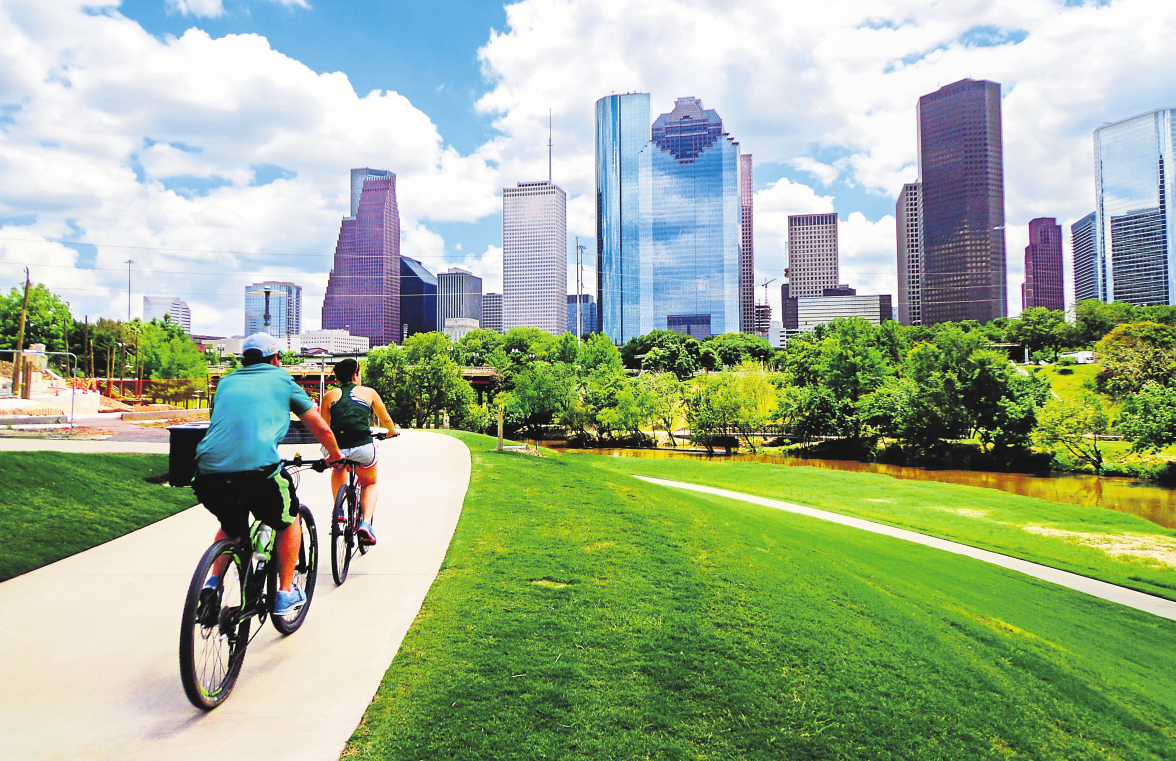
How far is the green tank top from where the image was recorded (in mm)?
6277

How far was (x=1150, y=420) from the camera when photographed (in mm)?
32250

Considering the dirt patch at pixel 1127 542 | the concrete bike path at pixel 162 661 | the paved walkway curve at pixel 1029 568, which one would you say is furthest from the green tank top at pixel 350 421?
the dirt patch at pixel 1127 542

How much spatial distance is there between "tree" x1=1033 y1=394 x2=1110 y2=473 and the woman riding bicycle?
137 ft

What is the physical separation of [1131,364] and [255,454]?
5664 cm

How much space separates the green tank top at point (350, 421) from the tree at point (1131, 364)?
48919 mm

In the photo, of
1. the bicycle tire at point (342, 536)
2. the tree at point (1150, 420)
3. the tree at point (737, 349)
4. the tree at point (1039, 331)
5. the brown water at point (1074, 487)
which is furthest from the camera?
the tree at point (737, 349)

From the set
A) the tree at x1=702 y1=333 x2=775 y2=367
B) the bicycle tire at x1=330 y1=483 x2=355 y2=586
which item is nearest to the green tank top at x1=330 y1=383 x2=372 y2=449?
the bicycle tire at x1=330 y1=483 x2=355 y2=586

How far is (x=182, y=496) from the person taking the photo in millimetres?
9961

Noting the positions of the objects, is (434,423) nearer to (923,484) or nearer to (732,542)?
(923,484)

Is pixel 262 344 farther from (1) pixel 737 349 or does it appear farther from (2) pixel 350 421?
(1) pixel 737 349

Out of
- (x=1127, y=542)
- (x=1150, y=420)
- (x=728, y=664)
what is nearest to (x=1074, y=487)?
(x=1150, y=420)

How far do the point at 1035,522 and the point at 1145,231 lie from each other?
237 meters

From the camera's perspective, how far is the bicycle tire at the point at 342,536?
19.2 ft

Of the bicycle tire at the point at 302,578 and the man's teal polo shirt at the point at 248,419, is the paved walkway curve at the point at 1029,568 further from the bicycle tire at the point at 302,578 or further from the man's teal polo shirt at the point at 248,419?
the man's teal polo shirt at the point at 248,419
